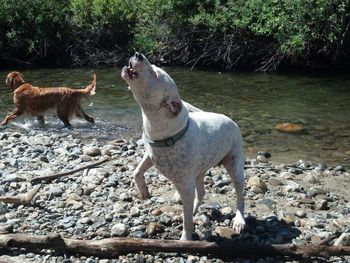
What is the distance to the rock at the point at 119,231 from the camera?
16.2 feet

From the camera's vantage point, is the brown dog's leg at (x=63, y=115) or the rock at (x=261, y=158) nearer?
the rock at (x=261, y=158)

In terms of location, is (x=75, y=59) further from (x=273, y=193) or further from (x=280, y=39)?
(x=273, y=193)

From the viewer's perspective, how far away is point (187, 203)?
452 cm

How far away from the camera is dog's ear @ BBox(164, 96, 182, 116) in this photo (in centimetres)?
404

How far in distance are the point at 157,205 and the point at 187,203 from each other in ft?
3.81

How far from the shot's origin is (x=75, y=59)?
19.2 meters

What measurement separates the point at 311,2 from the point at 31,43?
9.62m

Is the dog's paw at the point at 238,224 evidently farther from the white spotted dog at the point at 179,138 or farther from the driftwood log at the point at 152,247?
the driftwood log at the point at 152,247

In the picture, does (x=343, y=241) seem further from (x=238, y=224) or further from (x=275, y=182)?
(x=275, y=182)

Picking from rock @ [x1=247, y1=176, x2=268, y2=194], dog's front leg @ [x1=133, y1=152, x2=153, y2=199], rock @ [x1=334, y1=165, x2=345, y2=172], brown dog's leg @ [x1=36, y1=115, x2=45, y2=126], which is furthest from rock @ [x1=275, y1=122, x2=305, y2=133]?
dog's front leg @ [x1=133, y1=152, x2=153, y2=199]

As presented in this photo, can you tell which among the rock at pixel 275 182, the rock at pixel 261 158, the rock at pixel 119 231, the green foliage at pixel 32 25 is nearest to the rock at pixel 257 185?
the rock at pixel 275 182

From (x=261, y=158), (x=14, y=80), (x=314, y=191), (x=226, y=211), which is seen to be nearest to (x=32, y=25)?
(x=14, y=80)

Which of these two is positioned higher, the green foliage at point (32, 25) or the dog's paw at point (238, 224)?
the green foliage at point (32, 25)

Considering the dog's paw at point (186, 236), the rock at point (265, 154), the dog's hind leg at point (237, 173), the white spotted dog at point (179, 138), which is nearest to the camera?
the white spotted dog at point (179, 138)
